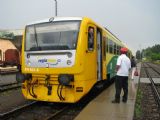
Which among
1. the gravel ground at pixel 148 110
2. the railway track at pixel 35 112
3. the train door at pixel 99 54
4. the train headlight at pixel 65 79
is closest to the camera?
the railway track at pixel 35 112

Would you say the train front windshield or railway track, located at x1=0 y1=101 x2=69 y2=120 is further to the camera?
the train front windshield

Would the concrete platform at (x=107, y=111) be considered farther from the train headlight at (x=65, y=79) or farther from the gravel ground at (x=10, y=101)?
the gravel ground at (x=10, y=101)

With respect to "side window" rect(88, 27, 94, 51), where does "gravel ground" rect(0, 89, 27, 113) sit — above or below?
below

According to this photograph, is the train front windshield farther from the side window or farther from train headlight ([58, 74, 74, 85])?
train headlight ([58, 74, 74, 85])

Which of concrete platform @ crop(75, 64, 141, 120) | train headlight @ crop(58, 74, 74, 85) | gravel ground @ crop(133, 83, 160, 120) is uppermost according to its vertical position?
train headlight @ crop(58, 74, 74, 85)

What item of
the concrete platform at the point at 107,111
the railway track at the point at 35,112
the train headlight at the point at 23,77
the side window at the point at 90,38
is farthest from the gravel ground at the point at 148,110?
the train headlight at the point at 23,77

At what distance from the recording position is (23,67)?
10.8m

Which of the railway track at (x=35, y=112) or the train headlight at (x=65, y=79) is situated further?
the train headlight at (x=65, y=79)

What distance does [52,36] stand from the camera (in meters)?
10.6

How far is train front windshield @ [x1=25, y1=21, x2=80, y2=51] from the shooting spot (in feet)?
33.7

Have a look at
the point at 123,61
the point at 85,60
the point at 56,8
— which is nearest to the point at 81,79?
the point at 85,60

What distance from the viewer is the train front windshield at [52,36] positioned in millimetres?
10258

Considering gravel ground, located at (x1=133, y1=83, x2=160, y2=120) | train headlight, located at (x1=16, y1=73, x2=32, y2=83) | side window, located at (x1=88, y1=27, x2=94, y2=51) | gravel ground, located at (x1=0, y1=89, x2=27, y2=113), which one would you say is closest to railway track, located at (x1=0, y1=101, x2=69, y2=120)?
gravel ground, located at (x1=0, y1=89, x2=27, y2=113)

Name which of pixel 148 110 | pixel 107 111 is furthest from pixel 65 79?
pixel 148 110
